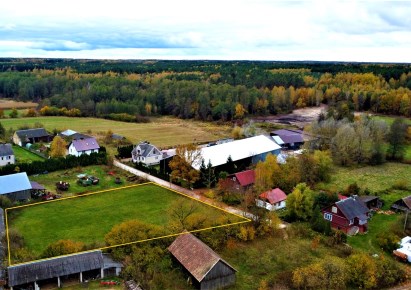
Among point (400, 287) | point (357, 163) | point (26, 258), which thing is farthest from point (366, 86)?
point (26, 258)

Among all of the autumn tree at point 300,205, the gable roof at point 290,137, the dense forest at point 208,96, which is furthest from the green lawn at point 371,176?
the dense forest at point 208,96

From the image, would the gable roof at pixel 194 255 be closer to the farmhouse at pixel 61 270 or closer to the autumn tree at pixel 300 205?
the farmhouse at pixel 61 270

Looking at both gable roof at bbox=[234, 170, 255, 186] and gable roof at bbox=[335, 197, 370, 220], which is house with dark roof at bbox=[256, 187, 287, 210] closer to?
gable roof at bbox=[234, 170, 255, 186]

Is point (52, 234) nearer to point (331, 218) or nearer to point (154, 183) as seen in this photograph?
point (154, 183)

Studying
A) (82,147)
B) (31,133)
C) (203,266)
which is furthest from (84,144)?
(203,266)

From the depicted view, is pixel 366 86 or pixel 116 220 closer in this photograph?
pixel 116 220

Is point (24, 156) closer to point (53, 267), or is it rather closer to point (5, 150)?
point (5, 150)
